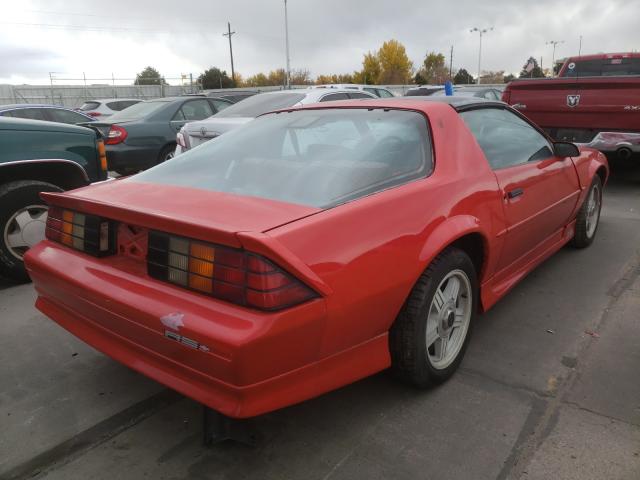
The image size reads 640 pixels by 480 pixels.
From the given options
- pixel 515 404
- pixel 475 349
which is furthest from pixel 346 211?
pixel 475 349

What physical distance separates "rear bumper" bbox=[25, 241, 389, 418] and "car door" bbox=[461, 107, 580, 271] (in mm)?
1284

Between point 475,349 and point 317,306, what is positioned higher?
point 317,306

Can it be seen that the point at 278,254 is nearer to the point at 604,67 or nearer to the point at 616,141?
the point at 616,141

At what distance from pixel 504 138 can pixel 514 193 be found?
0.46 m

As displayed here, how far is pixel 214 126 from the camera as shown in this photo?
6.50 meters

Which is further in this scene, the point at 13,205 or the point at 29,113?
the point at 29,113

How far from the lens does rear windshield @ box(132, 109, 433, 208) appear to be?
2.29 m

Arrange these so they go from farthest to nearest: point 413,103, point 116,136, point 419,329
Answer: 1. point 116,136
2. point 413,103
3. point 419,329

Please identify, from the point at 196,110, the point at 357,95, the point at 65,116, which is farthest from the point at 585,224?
the point at 65,116

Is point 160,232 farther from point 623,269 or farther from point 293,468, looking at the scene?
point 623,269

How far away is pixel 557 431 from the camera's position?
7.30 ft

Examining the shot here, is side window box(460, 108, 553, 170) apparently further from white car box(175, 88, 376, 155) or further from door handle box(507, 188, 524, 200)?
white car box(175, 88, 376, 155)

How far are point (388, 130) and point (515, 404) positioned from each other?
1.45m

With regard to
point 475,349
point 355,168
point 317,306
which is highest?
point 355,168
